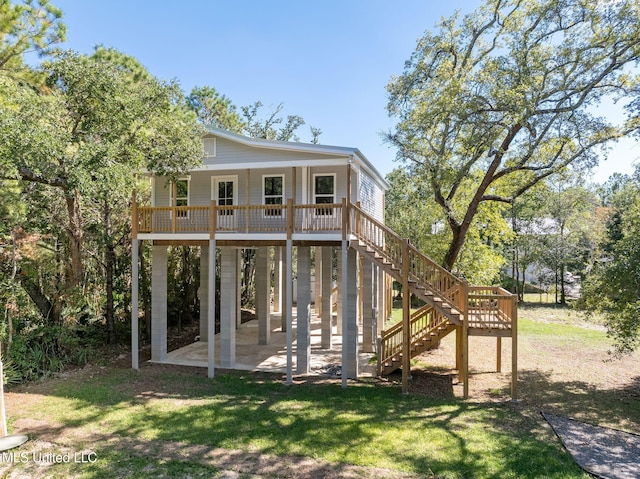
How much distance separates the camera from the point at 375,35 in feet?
52.4

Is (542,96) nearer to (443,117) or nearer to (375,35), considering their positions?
(443,117)

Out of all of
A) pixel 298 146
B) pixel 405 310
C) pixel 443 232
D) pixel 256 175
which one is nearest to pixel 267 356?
pixel 405 310

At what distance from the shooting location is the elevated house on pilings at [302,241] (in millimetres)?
10016

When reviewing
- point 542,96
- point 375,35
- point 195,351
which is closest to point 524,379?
point 542,96

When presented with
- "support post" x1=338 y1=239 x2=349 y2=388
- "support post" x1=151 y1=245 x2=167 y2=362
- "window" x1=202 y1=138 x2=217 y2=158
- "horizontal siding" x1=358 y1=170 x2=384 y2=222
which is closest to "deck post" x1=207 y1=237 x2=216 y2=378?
"support post" x1=151 y1=245 x2=167 y2=362

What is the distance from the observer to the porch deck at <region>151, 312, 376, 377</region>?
468 inches

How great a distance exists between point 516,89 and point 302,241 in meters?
7.80

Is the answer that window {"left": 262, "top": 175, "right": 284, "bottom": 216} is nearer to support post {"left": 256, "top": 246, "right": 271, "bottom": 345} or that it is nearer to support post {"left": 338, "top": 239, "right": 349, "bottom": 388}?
support post {"left": 256, "top": 246, "right": 271, "bottom": 345}

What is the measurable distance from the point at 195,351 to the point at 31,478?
26.4 feet

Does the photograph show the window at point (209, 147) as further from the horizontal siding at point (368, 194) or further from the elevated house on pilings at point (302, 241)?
the horizontal siding at point (368, 194)

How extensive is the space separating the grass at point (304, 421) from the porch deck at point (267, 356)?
30.9 inches

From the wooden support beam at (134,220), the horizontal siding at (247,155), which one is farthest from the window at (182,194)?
the horizontal siding at (247,155)

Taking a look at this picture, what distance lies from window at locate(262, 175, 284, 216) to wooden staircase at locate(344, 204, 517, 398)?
304 cm

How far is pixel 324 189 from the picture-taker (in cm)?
1232
